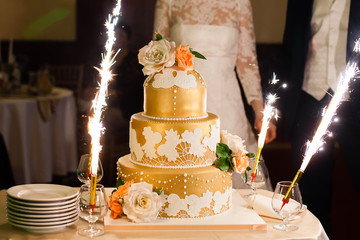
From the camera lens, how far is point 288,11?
4.16m

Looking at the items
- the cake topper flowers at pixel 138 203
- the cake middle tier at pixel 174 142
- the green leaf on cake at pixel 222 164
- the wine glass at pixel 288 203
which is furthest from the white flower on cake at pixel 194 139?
the wine glass at pixel 288 203

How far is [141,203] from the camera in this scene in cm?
217

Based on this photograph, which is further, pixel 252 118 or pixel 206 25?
pixel 252 118

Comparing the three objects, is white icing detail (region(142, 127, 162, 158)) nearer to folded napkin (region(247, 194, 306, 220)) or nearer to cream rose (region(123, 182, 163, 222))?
cream rose (region(123, 182, 163, 222))

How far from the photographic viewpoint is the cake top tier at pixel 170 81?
7.68 ft

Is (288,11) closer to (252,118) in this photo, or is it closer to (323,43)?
(323,43)

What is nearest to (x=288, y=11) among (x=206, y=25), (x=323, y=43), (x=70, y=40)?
(x=323, y=43)

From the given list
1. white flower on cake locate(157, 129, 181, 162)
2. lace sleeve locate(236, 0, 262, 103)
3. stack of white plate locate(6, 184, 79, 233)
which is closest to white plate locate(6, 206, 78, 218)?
stack of white plate locate(6, 184, 79, 233)

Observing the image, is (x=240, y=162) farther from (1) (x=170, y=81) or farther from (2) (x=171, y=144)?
(1) (x=170, y=81)

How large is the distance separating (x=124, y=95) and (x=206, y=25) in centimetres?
112

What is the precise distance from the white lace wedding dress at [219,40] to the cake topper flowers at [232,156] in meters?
1.36

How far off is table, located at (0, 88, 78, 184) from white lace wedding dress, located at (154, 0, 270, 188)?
5.83 feet

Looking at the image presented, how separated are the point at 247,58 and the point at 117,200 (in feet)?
6.21

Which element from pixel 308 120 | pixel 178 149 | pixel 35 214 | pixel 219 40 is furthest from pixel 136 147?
pixel 308 120
